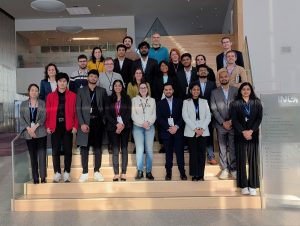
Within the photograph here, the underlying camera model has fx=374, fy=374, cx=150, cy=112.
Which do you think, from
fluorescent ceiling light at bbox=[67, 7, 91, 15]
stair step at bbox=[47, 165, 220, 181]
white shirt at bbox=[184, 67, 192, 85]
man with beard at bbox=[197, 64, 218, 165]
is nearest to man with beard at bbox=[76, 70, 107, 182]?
→ stair step at bbox=[47, 165, 220, 181]

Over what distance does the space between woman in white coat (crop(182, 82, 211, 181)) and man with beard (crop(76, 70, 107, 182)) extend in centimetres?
133

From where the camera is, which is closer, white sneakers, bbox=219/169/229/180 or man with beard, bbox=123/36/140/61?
white sneakers, bbox=219/169/229/180

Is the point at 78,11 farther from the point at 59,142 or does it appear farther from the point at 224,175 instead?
the point at 224,175

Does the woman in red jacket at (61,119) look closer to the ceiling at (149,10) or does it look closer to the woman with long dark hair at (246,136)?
the woman with long dark hair at (246,136)

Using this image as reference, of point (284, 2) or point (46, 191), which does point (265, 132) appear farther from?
point (284, 2)

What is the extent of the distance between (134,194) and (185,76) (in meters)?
2.21

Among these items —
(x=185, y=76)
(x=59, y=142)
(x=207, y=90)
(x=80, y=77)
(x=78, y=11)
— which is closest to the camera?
(x=59, y=142)

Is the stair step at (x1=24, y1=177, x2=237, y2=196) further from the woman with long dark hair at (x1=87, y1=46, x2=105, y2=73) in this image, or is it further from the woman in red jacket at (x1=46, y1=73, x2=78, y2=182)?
the woman with long dark hair at (x1=87, y1=46, x2=105, y2=73)

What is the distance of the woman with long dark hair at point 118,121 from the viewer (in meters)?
5.84

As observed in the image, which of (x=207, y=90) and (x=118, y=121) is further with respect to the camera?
(x=207, y=90)

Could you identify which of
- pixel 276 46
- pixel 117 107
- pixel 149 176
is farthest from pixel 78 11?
pixel 149 176

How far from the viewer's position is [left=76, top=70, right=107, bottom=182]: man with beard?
5.81 meters

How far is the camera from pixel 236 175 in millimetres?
5730

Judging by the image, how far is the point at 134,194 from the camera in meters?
5.64
